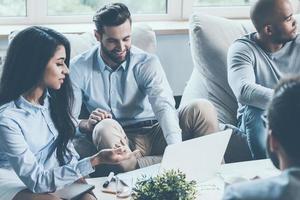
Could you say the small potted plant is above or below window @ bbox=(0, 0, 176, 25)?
below

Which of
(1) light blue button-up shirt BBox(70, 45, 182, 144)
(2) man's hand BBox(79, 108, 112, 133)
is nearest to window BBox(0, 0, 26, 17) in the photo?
(1) light blue button-up shirt BBox(70, 45, 182, 144)

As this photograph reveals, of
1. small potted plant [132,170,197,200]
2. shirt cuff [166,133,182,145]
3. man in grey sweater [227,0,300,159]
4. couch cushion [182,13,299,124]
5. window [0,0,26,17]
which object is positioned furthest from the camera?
window [0,0,26,17]

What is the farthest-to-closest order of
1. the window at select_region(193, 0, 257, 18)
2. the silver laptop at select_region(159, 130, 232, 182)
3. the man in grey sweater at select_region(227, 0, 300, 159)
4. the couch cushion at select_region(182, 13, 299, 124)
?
the window at select_region(193, 0, 257, 18) → the couch cushion at select_region(182, 13, 299, 124) → the man in grey sweater at select_region(227, 0, 300, 159) → the silver laptop at select_region(159, 130, 232, 182)

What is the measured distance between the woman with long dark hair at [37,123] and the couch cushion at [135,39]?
1.90 ft

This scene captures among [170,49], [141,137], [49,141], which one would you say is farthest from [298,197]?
[170,49]

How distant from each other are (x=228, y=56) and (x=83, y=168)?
3.57ft

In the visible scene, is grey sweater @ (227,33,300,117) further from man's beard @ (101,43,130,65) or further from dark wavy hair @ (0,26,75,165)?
dark wavy hair @ (0,26,75,165)

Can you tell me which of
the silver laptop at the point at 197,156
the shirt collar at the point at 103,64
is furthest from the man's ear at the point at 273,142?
the shirt collar at the point at 103,64

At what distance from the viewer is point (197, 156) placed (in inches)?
90.0

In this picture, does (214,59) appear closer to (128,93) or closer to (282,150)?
(128,93)

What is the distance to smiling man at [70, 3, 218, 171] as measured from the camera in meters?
2.84

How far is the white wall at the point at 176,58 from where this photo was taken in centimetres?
374

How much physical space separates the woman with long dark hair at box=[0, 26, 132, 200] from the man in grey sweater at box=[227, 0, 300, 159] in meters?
0.86

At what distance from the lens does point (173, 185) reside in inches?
78.6
